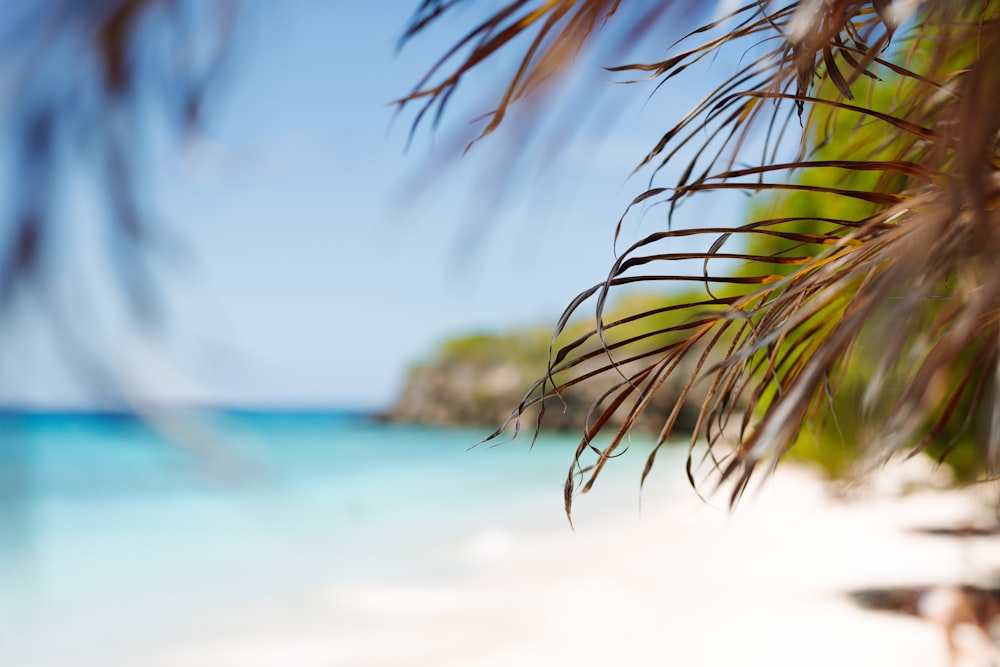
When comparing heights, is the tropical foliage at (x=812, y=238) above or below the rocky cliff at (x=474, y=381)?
above

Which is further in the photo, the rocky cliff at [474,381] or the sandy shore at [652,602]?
the rocky cliff at [474,381]

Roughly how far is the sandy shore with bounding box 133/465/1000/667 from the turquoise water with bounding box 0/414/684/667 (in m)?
0.85

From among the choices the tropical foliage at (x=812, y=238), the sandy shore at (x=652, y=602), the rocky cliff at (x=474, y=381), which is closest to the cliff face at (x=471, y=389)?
the rocky cliff at (x=474, y=381)

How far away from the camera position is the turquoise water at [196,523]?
0.39m

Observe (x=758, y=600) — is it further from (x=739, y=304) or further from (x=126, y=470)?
(x=126, y=470)

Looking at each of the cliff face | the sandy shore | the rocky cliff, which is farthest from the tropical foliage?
the rocky cliff

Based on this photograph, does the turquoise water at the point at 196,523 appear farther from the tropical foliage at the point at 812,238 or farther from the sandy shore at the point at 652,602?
the sandy shore at the point at 652,602

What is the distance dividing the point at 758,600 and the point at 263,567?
317 inches

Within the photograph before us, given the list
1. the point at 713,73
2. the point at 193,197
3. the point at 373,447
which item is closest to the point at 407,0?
→ the point at 713,73

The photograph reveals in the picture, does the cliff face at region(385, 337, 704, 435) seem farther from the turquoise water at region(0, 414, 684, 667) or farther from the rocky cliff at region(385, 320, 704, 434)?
the turquoise water at region(0, 414, 684, 667)

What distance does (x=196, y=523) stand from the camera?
17.4 m

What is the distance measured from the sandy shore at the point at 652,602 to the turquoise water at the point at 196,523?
85cm

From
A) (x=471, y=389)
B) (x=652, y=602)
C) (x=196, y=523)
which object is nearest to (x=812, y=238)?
(x=652, y=602)

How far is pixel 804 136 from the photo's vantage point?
4.53 feet
